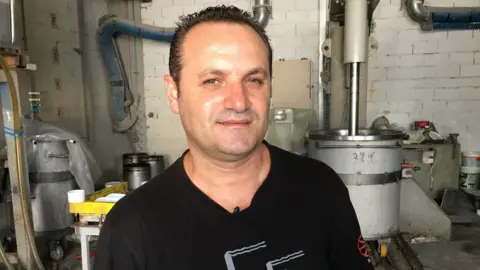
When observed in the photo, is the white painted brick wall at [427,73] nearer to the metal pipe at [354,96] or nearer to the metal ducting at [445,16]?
the metal ducting at [445,16]

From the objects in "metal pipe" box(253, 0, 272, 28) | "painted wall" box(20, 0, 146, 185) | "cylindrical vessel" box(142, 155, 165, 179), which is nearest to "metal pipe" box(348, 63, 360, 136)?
"metal pipe" box(253, 0, 272, 28)

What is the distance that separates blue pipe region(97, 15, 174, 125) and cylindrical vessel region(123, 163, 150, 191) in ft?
2.47

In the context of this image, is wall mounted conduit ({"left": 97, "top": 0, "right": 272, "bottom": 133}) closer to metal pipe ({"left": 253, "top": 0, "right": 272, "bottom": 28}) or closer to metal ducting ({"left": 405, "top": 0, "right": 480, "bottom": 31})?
metal pipe ({"left": 253, "top": 0, "right": 272, "bottom": 28})

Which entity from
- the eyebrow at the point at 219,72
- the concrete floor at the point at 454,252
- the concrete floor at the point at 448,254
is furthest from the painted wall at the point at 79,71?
the concrete floor at the point at 454,252

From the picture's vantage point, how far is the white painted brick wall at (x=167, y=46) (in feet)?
11.1

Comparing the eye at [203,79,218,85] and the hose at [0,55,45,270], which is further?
the hose at [0,55,45,270]

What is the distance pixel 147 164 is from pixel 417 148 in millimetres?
2319

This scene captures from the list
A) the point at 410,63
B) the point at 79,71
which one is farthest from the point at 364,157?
the point at 79,71

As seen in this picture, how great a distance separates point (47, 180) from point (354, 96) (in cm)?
187

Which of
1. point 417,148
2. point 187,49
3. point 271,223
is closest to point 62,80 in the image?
point 187,49

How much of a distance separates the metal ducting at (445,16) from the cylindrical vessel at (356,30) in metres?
1.42

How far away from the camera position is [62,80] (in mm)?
2818

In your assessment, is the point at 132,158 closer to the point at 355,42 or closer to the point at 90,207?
the point at 90,207

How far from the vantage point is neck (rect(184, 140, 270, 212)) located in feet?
2.88
